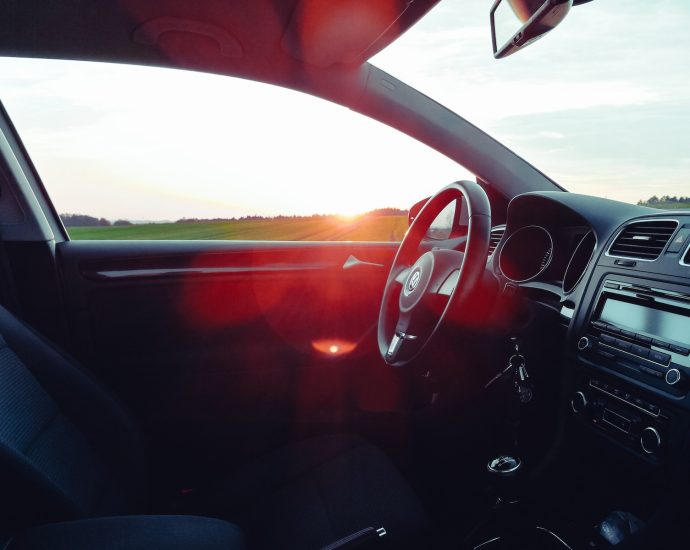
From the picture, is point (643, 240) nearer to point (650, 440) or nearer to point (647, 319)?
point (647, 319)

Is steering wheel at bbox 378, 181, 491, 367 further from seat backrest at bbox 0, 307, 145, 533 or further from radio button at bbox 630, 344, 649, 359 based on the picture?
seat backrest at bbox 0, 307, 145, 533

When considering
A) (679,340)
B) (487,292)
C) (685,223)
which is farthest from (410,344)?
(685,223)

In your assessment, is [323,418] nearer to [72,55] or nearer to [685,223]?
[685,223]

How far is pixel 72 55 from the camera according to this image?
210cm

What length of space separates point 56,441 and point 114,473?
228 mm

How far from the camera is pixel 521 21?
4.51ft

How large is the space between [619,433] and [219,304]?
1620mm

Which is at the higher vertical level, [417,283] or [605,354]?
[417,283]

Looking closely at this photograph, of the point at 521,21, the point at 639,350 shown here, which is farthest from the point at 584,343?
the point at 521,21

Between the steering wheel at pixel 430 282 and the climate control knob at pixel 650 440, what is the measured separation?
53 centimetres

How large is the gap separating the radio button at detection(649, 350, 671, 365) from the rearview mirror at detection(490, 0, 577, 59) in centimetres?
82

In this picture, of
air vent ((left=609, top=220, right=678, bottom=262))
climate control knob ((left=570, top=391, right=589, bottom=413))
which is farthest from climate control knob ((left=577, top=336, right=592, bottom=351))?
air vent ((left=609, top=220, right=678, bottom=262))

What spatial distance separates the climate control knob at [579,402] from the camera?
1.57 metres

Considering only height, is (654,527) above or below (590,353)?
below
